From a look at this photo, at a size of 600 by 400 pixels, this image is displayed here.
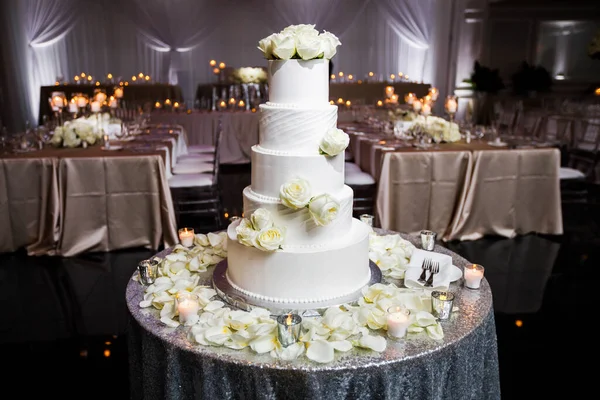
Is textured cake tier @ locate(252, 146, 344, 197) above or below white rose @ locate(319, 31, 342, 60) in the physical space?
below

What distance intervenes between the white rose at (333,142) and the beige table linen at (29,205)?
2.96 m

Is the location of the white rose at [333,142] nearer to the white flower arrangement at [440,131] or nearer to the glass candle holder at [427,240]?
the glass candle holder at [427,240]

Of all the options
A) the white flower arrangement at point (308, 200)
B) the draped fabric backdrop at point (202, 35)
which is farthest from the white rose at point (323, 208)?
the draped fabric backdrop at point (202, 35)

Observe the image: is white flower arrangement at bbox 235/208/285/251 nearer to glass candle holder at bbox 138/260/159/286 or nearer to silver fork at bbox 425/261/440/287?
glass candle holder at bbox 138/260/159/286

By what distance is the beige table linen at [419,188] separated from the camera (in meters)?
4.23

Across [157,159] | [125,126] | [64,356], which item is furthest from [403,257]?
[125,126]

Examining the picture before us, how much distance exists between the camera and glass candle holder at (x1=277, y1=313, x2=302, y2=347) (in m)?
1.48

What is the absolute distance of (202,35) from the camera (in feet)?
38.3

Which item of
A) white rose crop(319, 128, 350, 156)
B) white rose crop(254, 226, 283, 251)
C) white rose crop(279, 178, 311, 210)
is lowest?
white rose crop(254, 226, 283, 251)

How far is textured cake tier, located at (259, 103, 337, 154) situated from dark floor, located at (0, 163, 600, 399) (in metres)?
1.56

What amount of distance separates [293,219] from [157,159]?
8.35 feet

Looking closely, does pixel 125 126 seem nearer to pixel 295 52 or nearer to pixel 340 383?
pixel 295 52

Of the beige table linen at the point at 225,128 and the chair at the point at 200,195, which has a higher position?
the beige table linen at the point at 225,128

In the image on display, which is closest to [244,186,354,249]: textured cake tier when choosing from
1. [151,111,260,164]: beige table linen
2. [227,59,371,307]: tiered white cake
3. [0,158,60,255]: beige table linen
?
[227,59,371,307]: tiered white cake
